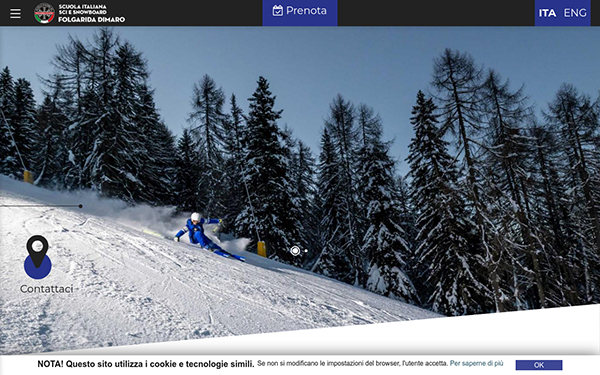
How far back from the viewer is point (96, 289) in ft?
12.7

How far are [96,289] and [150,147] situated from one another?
16.4 metres

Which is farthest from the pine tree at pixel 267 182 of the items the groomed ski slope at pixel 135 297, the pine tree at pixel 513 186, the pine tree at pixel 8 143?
the pine tree at pixel 8 143

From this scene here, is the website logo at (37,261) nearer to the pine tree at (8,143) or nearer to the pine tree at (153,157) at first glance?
the pine tree at (153,157)

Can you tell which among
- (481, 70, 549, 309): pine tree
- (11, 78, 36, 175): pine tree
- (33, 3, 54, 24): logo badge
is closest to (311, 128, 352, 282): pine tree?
(481, 70, 549, 309): pine tree

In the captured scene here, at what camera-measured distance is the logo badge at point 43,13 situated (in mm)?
3996

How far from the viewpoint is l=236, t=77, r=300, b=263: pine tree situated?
35.0 ft

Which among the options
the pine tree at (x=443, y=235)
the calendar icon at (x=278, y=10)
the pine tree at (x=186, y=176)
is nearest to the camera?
the calendar icon at (x=278, y=10)

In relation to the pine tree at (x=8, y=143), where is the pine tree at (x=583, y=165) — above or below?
below

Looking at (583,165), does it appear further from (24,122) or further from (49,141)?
(24,122)

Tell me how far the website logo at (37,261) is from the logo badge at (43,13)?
9.23 ft

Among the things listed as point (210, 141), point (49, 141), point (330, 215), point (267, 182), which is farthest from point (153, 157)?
point (330, 215)
